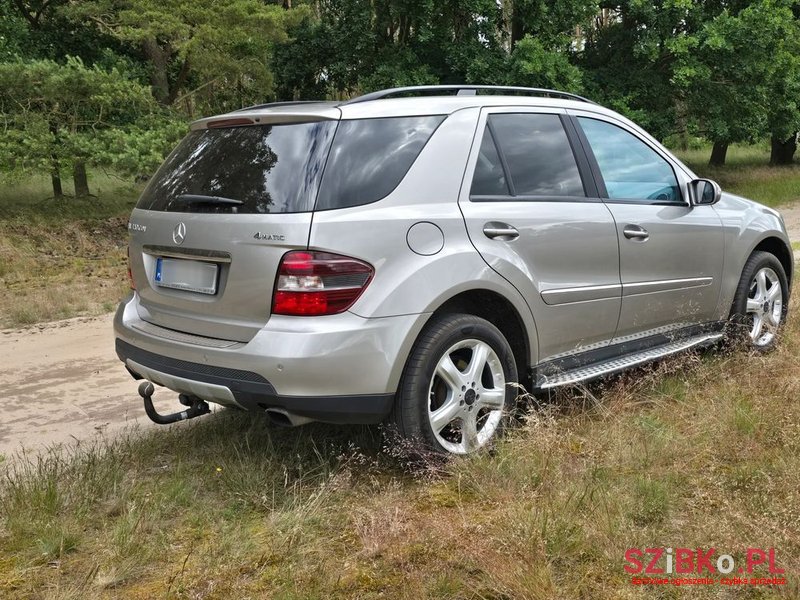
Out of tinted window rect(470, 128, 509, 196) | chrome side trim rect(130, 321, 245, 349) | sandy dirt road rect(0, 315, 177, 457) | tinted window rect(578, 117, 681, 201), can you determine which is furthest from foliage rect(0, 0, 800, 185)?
tinted window rect(470, 128, 509, 196)

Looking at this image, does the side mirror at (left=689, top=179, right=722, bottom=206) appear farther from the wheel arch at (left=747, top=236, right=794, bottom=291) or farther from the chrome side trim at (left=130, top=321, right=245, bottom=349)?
the chrome side trim at (left=130, top=321, right=245, bottom=349)

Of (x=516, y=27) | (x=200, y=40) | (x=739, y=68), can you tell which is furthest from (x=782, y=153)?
(x=200, y=40)

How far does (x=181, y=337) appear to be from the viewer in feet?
11.9

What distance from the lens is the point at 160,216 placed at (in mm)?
3803

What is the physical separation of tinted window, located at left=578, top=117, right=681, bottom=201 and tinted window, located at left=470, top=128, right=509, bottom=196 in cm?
87

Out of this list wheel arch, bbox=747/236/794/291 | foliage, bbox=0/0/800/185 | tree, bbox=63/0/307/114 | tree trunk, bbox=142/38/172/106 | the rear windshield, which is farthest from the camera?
tree trunk, bbox=142/38/172/106

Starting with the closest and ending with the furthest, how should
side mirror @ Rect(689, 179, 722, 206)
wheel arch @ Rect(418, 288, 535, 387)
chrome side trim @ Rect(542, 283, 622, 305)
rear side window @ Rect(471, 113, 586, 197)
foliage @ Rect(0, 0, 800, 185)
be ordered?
wheel arch @ Rect(418, 288, 535, 387) < rear side window @ Rect(471, 113, 586, 197) < chrome side trim @ Rect(542, 283, 622, 305) < side mirror @ Rect(689, 179, 722, 206) < foliage @ Rect(0, 0, 800, 185)

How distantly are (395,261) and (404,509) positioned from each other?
1.09 metres

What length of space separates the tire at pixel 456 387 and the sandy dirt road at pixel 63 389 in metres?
2.05

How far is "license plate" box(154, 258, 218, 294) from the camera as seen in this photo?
3494mm

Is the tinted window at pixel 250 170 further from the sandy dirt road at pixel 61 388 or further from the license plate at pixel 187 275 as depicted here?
the sandy dirt road at pixel 61 388

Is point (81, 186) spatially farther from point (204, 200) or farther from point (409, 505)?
point (409, 505)

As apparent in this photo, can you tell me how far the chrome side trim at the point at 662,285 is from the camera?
15.0 ft

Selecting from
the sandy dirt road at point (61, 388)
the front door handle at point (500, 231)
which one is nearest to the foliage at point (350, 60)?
the sandy dirt road at point (61, 388)
